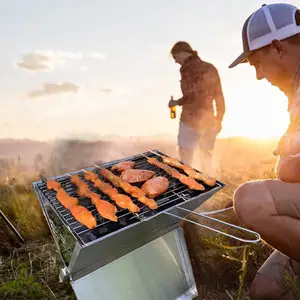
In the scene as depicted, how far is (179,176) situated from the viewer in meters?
3.16

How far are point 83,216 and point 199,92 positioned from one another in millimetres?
4707

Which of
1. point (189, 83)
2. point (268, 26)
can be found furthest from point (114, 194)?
point (189, 83)

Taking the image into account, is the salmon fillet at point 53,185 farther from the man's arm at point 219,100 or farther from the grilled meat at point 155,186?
the man's arm at point 219,100

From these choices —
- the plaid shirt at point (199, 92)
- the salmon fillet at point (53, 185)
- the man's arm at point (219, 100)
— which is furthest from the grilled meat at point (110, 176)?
the man's arm at point (219, 100)

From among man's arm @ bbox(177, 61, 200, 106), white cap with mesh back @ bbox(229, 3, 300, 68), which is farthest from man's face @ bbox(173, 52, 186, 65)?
white cap with mesh back @ bbox(229, 3, 300, 68)

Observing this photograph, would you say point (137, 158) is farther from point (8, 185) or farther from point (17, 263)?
point (8, 185)

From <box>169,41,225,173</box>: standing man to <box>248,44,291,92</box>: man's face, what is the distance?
12.6ft

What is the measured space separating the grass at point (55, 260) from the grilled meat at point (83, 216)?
107 centimetres

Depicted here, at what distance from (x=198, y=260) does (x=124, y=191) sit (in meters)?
1.26

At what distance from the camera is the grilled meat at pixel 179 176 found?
2955 millimetres

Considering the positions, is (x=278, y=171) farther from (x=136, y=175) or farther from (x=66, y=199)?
(x=66, y=199)

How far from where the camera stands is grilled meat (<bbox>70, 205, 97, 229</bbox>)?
96.3 inches

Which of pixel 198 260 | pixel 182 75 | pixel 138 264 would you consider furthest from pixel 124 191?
pixel 182 75

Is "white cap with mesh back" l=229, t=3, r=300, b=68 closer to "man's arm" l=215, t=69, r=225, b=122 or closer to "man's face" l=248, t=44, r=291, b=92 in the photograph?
"man's face" l=248, t=44, r=291, b=92
